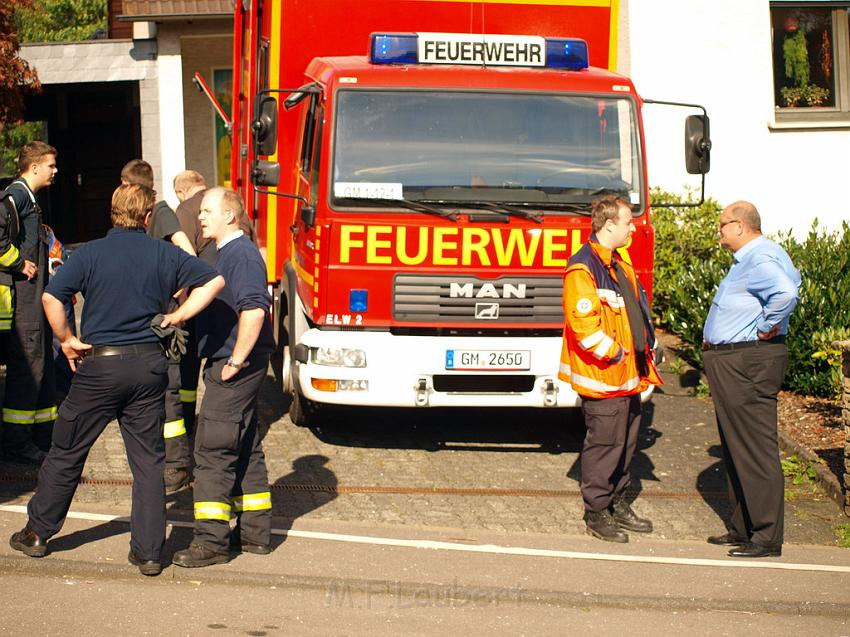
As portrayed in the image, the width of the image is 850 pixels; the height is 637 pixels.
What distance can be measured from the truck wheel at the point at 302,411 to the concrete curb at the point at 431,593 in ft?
10.4

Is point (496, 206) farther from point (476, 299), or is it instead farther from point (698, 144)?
point (698, 144)

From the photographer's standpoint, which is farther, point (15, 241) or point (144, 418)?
point (15, 241)

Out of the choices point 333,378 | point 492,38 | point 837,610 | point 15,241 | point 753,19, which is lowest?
point 837,610

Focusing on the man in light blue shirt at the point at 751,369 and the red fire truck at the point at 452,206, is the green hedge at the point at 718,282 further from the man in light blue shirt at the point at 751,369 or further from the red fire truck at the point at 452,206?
the man in light blue shirt at the point at 751,369

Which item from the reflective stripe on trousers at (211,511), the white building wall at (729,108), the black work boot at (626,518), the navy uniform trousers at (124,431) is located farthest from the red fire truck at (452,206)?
the white building wall at (729,108)

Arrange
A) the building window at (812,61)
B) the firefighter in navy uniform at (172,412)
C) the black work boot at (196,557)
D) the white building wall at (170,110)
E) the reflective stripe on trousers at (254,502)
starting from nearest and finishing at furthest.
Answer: the black work boot at (196,557) < the reflective stripe on trousers at (254,502) < the firefighter in navy uniform at (172,412) < the building window at (812,61) < the white building wall at (170,110)

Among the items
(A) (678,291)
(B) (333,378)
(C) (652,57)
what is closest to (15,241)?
(B) (333,378)

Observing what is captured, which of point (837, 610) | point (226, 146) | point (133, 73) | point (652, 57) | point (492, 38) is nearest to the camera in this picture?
point (837, 610)

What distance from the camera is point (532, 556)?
6.89 meters

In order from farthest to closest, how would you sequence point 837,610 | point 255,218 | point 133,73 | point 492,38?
point 133,73, point 255,218, point 492,38, point 837,610

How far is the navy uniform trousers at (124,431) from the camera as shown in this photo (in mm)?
6203

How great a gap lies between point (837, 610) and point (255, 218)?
255 inches

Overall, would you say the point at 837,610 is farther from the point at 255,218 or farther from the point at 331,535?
the point at 255,218

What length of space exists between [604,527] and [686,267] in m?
6.49
